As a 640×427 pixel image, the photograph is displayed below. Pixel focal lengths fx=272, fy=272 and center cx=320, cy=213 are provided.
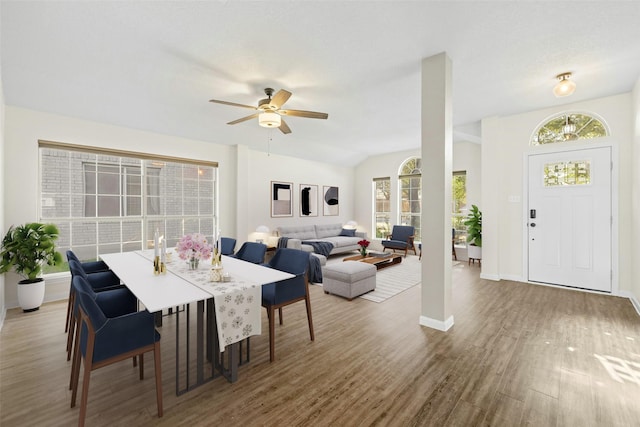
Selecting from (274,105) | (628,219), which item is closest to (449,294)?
(274,105)

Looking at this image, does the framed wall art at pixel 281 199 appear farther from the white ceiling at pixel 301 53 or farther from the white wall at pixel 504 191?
the white wall at pixel 504 191

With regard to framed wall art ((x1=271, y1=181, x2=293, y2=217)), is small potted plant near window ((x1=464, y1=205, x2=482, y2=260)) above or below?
below

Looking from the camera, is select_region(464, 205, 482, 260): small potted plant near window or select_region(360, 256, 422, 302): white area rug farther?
select_region(464, 205, 482, 260): small potted plant near window

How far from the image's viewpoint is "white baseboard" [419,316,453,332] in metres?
2.94

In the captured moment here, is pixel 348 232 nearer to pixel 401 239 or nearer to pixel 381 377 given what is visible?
pixel 401 239

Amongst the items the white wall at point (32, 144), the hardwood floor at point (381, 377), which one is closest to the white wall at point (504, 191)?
the hardwood floor at point (381, 377)

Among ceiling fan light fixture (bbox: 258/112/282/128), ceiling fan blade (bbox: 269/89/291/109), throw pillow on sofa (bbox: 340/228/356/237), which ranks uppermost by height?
ceiling fan blade (bbox: 269/89/291/109)

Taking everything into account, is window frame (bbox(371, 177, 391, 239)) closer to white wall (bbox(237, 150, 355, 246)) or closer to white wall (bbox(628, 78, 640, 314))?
white wall (bbox(237, 150, 355, 246))

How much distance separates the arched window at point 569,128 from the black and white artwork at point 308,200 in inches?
198

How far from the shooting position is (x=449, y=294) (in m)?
3.06

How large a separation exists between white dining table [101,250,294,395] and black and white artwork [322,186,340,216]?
5.63m

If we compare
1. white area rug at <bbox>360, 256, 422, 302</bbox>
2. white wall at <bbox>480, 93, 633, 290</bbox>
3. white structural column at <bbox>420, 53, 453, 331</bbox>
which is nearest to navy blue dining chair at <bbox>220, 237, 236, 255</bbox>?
white area rug at <bbox>360, 256, 422, 302</bbox>

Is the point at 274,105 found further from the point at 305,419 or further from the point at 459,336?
the point at 459,336

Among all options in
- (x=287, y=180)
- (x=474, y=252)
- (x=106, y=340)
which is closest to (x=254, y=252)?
(x=106, y=340)
